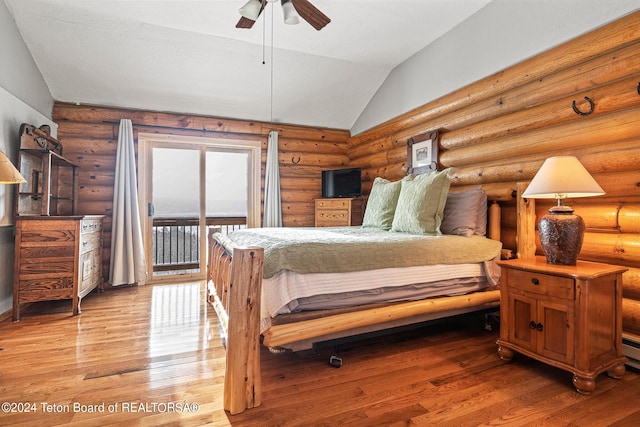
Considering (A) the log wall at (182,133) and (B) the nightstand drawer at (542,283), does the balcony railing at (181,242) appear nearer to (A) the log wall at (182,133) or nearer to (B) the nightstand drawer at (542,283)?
(A) the log wall at (182,133)

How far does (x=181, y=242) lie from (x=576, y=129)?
5.50m

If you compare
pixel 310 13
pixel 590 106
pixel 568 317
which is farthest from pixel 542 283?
pixel 310 13

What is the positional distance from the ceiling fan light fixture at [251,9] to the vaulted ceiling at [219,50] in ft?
2.86

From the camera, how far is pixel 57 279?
2.99 meters

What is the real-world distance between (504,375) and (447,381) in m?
0.38

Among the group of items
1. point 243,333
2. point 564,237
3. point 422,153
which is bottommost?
point 243,333

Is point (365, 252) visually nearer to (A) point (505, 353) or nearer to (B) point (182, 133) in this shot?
(A) point (505, 353)

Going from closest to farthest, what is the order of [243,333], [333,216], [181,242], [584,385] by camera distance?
1. [243,333]
2. [584,385]
3. [333,216]
4. [181,242]

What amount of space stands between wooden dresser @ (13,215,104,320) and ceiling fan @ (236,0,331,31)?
2.44m

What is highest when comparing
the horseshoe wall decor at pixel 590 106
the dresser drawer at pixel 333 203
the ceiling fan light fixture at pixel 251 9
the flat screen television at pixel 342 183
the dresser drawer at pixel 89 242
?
the ceiling fan light fixture at pixel 251 9

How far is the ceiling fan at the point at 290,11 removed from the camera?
2.23 meters

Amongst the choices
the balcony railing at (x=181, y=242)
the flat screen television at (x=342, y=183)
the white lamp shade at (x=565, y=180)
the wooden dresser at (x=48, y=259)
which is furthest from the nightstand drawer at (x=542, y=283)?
the balcony railing at (x=181, y=242)

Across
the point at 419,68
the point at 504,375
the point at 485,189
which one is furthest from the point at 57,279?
the point at 419,68

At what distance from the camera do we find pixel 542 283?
6.29 ft
